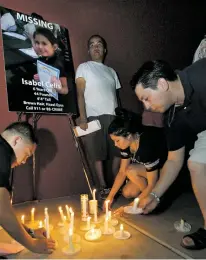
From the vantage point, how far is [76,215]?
219cm

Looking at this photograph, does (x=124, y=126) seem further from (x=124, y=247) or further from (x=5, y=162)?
(x=5, y=162)

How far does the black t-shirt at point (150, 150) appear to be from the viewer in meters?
2.15

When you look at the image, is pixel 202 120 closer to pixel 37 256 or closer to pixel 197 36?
pixel 37 256

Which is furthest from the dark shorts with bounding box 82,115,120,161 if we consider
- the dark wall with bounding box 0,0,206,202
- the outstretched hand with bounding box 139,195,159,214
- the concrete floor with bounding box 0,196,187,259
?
the outstretched hand with bounding box 139,195,159,214

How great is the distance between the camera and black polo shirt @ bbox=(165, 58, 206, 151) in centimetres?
147

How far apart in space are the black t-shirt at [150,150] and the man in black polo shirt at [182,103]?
42 centimetres

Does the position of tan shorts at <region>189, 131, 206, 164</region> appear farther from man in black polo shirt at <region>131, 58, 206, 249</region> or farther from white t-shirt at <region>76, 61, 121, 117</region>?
white t-shirt at <region>76, 61, 121, 117</region>

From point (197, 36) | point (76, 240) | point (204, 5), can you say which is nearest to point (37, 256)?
point (76, 240)

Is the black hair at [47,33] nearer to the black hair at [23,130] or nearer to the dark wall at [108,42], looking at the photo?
the dark wall at [108,42]

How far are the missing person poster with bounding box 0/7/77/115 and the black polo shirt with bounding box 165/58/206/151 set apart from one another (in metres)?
1.12

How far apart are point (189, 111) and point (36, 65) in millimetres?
1418

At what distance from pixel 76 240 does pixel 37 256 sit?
0.27 metres

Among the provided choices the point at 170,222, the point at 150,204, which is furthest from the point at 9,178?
the point at 170,222

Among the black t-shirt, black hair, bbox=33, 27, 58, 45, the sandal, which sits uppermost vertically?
black hair, bbox=33, 27, 58, 45
